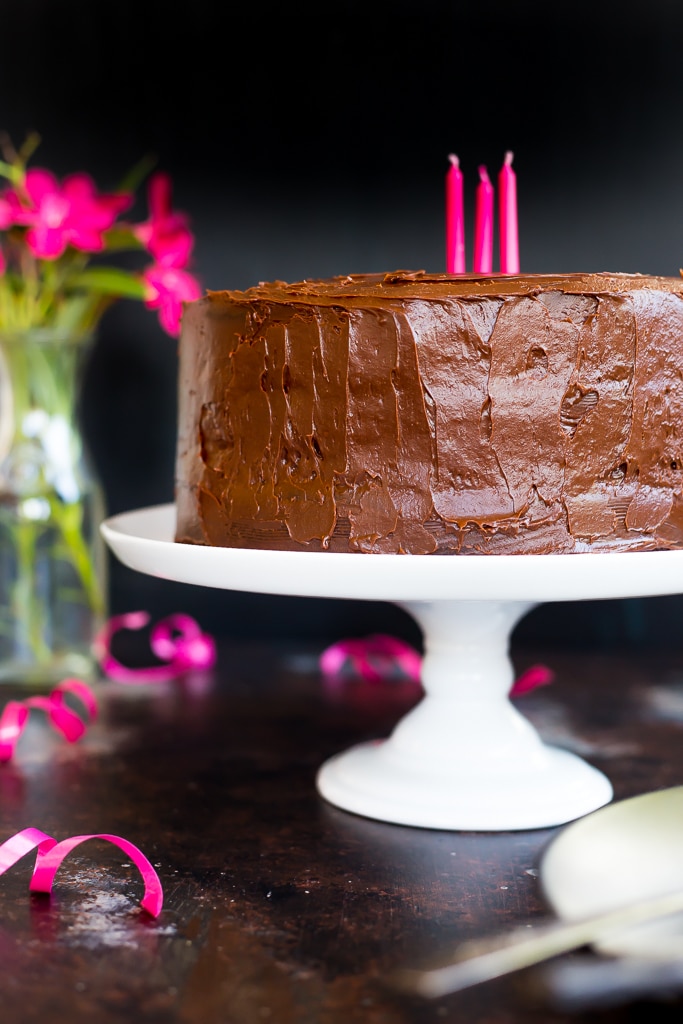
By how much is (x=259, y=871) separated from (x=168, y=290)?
0.68 meters

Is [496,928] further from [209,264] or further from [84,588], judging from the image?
[209,264]

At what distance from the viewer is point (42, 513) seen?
1.28 m

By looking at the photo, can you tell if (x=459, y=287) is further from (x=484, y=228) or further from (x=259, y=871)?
(x=259, y=871)

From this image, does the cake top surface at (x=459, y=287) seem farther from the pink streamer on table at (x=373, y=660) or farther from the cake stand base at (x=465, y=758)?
the pink streamer on table at (x=373, y=660)

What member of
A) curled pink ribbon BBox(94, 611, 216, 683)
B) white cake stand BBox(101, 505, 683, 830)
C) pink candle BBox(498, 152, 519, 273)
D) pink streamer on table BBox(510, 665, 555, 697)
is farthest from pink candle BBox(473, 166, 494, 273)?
curled pink ribbon BBox(94, 611, 216, 683)

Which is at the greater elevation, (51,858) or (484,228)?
(484,228)

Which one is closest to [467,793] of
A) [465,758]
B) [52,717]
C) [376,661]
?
[465,758]

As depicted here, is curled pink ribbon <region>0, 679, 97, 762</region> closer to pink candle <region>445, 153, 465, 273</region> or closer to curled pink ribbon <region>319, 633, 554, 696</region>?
curled pink ribbon <region>319, 633, 554, 696</region>

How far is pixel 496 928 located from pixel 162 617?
3.08 feet

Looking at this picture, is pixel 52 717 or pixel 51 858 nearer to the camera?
pixel 51 858

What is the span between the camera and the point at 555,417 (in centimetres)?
81

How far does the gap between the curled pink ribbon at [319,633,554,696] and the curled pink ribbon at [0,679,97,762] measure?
0.99 ft

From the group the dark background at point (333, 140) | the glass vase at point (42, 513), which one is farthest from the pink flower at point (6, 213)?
the dark background at point (333, 140)

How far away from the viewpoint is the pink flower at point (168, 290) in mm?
1273
